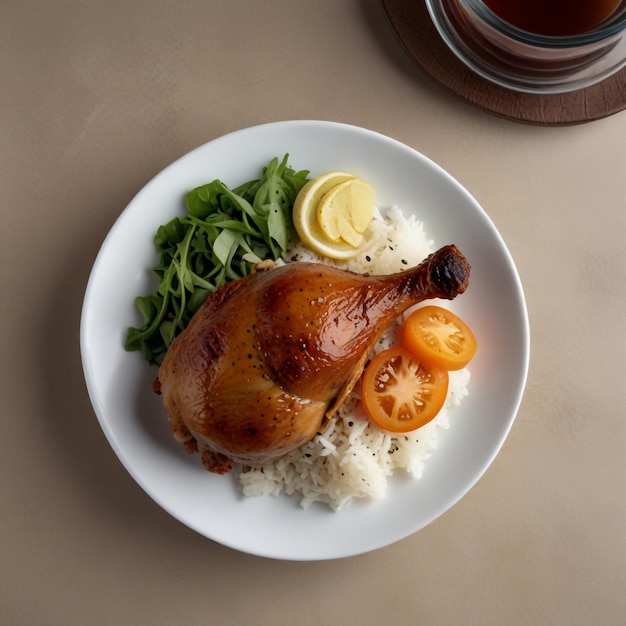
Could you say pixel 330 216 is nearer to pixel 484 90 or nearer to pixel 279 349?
pixel 279 349

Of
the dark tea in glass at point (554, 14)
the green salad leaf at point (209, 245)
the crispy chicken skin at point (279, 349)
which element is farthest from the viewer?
the green salad leaf at point (209, 245)

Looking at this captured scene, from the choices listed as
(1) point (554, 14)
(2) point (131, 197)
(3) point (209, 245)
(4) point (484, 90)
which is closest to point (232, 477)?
(3) point (209, 245)

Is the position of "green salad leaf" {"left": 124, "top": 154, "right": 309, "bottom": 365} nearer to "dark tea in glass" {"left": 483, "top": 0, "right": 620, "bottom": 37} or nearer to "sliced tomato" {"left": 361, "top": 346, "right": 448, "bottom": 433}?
"sliced tomato" {"left": 361, "top": 346, "right": 448, "bottom": 433}

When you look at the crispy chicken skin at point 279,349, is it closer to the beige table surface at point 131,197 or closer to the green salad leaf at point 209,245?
the green salad leaf at point 209,245

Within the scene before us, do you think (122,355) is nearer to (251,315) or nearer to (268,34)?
(251,315)

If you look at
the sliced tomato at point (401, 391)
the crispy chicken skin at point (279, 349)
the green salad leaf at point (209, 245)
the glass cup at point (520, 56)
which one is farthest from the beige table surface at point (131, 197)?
the crispy chicken skin at point (279, 349)

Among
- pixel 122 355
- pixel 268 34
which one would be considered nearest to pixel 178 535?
pixel 122 355
